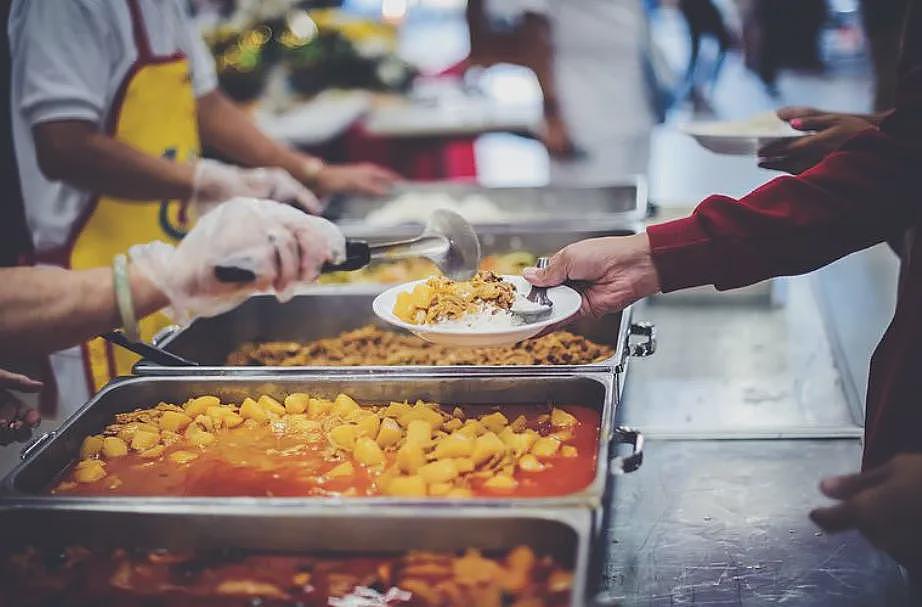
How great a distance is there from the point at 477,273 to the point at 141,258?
70 cm

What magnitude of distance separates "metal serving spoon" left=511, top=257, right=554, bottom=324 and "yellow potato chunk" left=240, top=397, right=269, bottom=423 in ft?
1.71

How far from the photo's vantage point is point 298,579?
4.37ft

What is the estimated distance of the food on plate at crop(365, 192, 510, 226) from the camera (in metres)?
3.31

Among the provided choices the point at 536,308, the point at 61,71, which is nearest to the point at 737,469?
the point at 536,308

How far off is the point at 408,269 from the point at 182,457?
1319 mm

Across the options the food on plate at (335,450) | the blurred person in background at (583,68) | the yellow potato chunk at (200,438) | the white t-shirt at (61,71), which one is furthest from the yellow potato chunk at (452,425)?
the blurred person in background at (583,68)

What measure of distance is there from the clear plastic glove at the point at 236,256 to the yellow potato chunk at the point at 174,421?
30 centimetres

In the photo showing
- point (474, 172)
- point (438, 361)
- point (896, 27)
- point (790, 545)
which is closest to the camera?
point (790, 545)

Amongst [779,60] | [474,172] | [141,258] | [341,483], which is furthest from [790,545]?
[779,60]

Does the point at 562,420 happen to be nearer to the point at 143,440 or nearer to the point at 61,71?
the point at 143,440

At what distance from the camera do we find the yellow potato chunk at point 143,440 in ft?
5.62

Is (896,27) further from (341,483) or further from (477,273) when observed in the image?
(341,483)

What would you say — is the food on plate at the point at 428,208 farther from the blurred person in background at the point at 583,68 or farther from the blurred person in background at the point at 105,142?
the blurred person in background at the point at 583,68

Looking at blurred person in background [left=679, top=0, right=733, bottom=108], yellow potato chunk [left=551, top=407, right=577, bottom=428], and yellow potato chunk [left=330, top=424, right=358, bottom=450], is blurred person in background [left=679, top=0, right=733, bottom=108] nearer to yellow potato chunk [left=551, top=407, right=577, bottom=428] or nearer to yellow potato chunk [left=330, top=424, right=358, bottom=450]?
yellow potato chunk [left=551, top=407, right=577, bottom=428]
